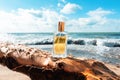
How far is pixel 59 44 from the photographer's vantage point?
2.06m

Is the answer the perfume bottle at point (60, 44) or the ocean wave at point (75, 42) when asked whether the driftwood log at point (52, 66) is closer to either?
the perfume bottle at point (60, 44)

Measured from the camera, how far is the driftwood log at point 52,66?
191cm

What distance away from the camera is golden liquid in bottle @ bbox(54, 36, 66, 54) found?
205 cm

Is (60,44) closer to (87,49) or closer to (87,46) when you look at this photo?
(87,49)

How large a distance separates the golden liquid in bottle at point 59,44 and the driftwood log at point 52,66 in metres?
0.08

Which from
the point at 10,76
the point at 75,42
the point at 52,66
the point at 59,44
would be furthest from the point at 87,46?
the point at 52,66

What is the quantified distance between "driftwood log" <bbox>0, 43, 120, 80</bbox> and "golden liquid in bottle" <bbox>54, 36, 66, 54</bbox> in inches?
3.0

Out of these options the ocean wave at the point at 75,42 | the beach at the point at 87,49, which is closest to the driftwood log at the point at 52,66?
the beach at the point at 87,49

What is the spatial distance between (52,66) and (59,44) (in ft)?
0.70

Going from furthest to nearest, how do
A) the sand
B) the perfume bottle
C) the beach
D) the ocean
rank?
the ocean, the beach, the sand, the perfume bottle

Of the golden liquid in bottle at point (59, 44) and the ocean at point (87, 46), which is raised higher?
the golden liquid in bottle at point (59, 44)

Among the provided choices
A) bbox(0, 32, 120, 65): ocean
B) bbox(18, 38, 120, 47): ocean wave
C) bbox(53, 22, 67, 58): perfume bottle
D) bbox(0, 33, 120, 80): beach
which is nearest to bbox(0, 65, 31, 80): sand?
bbox(0, 33, 120, 80): beach

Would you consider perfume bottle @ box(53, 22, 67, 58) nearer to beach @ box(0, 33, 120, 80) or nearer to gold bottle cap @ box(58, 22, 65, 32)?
gold bottle cap @ box(58, 22, 65, 32)

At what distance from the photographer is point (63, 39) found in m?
2.07
